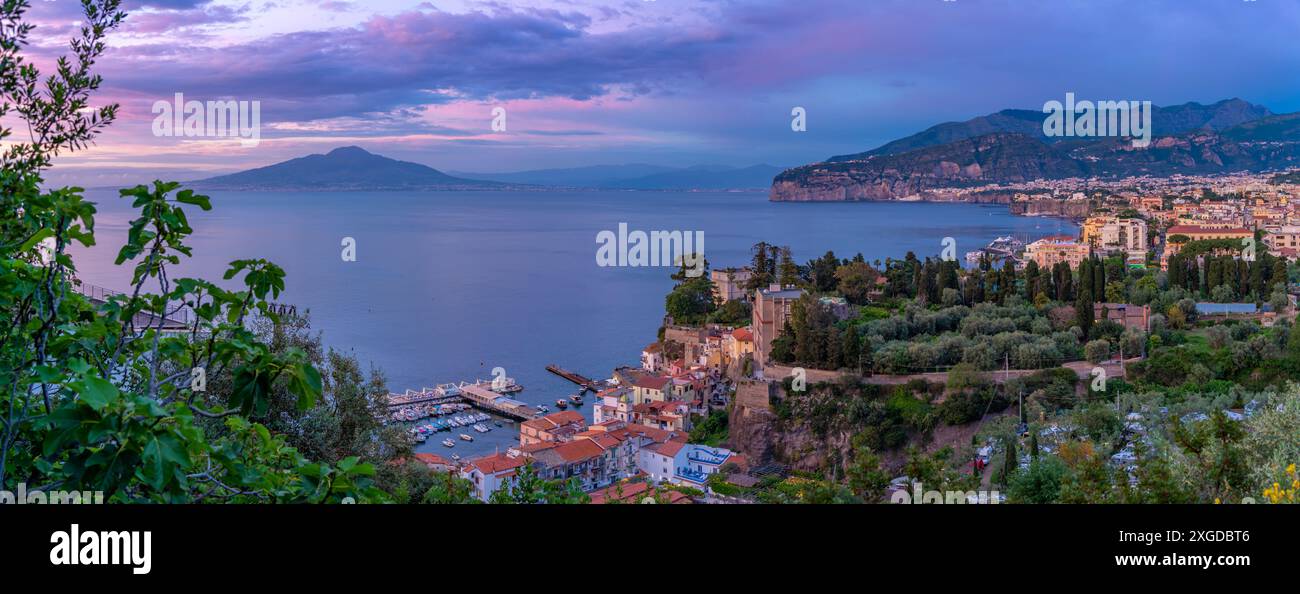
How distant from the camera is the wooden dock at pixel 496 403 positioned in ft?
50.3

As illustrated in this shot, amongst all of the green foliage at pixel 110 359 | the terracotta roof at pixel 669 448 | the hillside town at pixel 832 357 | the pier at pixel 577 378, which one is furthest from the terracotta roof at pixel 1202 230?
the green foliage at pixel 110 359

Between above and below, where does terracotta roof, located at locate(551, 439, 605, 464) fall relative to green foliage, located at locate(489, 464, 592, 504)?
below

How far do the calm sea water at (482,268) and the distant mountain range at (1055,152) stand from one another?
412 centimetres

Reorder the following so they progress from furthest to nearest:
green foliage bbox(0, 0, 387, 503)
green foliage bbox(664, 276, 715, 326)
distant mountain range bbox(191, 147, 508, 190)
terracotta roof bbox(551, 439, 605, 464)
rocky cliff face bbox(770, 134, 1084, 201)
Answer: rocky cliff face bbox(770, 134, 1084, 201), distant mountain range bbox(191, 147, 508, 190), green foliage bbox(664, 276, 715, 326), terracotta roof bbox(551, 439, 605, 464), green foliage bbox(0, 0, 387, 503)

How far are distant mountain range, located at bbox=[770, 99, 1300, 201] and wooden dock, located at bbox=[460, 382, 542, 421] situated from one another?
42.7 m

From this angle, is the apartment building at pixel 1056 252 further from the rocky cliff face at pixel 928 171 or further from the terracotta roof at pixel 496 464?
the rocky cliff face at pixel 928 171

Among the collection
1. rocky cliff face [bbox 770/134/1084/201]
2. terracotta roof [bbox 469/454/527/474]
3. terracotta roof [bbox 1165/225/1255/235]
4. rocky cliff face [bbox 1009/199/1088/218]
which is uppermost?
rocky cliff face [bbox 770/134/1084/201]

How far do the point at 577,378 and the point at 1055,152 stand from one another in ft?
158

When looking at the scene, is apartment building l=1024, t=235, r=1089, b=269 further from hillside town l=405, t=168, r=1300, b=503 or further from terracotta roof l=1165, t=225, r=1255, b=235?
terracotta roof l=1165, t=225, r=1255, b=235

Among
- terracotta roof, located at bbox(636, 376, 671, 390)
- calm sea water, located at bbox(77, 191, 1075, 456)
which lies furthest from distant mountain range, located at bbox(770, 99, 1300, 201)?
terracotta roof, located at bbox(636, 376, 671, 390)

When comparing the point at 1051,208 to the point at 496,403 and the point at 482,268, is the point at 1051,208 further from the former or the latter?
the point at 496,403

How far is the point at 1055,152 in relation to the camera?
185ft

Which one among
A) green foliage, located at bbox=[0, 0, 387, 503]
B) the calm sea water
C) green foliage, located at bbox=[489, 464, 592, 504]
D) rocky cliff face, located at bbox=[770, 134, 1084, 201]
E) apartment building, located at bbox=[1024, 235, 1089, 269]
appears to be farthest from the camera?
rocky cliff face, located at bbox=[770, 134, 1084, 201]

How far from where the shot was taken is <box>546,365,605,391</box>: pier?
17328 millimetres
